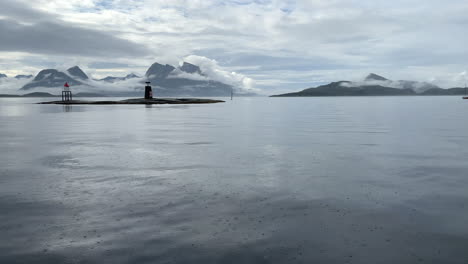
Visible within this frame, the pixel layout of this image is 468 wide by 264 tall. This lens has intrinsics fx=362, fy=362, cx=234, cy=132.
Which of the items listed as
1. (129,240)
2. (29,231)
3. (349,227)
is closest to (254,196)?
(349,227)

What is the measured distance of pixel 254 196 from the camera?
14.9m

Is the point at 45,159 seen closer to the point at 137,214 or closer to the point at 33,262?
the point at 137,214

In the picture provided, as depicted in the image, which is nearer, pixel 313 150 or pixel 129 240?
pixel 129 240

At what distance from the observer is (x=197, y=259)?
9.15m

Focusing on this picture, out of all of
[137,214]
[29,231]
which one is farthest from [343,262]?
[29,231]

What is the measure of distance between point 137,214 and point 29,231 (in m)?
3.25

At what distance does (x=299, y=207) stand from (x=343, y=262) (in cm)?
443

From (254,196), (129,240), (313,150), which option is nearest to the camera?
(129,240)

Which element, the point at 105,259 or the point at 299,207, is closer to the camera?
the point at 105,259

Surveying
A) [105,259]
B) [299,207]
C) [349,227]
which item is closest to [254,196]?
[299,207]

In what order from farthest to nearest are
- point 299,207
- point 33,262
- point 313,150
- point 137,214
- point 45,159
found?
point 313,150
point 45,159
point 299,207
point 137,214
point 33,262

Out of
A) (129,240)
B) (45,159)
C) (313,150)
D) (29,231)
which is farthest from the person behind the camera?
(313,150)

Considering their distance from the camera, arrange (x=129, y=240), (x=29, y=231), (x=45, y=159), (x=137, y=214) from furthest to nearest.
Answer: (x=45, y=159)
(x=137, y=214)
(x=29, y=231)
(x=129, y=240)

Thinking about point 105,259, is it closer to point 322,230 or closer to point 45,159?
point 322,230
